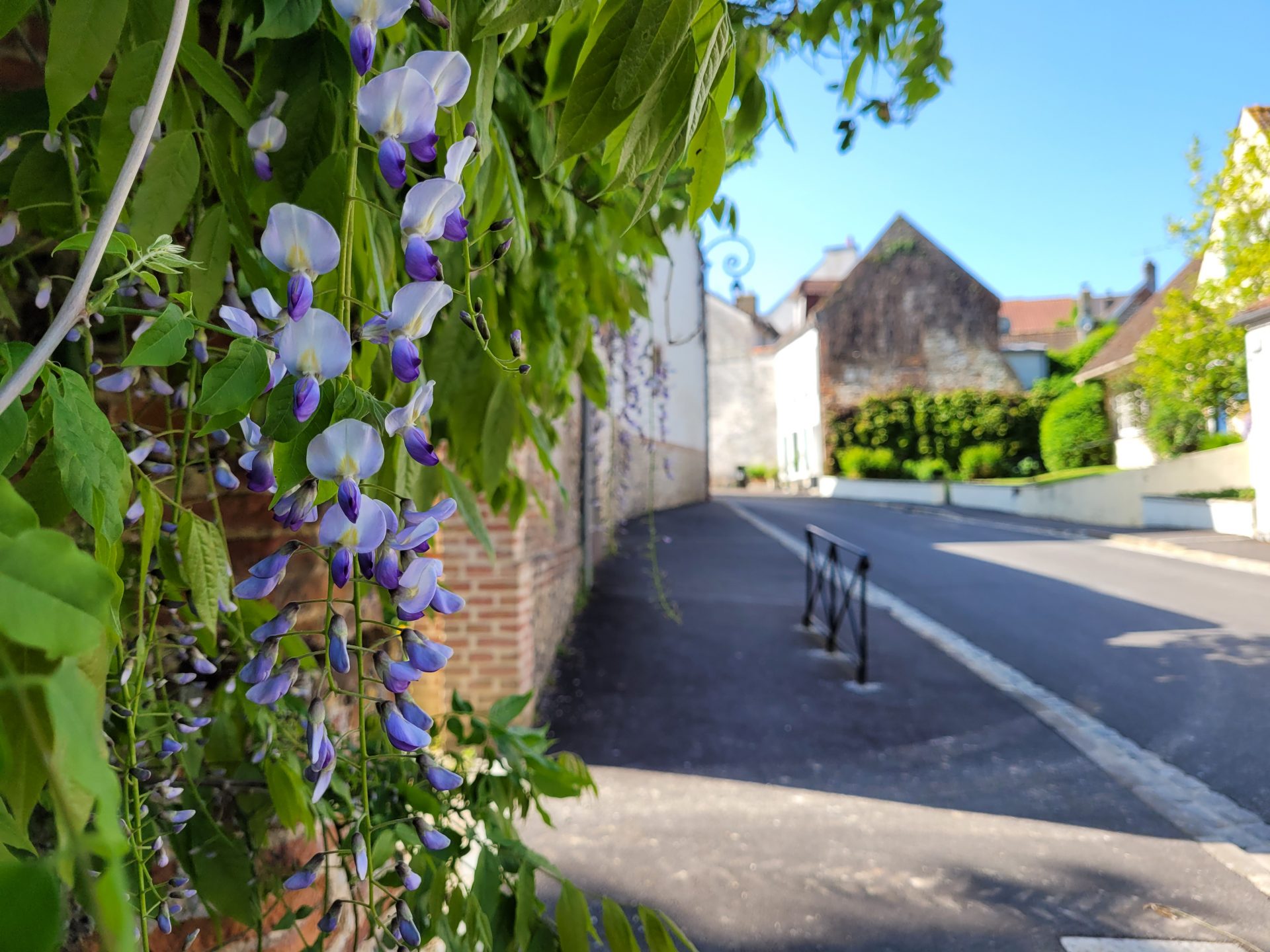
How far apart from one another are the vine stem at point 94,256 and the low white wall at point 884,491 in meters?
29.3

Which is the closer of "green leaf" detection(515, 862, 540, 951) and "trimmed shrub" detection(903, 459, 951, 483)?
"green leaf" detection(515, 862, 540, 951)

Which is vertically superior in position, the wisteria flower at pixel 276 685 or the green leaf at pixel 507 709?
the wisteria flower at pixel 276 685

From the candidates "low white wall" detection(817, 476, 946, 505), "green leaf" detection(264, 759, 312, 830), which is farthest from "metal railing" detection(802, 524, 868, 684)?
"low white wall" detection(817, 476, 946, 505)

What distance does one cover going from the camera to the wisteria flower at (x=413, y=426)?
0.62 metres

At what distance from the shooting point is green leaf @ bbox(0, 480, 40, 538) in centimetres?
40

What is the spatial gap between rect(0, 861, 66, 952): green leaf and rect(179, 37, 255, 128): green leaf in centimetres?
66

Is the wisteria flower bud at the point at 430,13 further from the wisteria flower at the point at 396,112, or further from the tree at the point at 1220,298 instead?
the tree at the point at 1220,298

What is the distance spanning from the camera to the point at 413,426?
0.67 meters

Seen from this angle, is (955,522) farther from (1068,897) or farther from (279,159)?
(279,159)

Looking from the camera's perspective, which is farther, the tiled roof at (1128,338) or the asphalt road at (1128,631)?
the tiled roof at (1128,338)

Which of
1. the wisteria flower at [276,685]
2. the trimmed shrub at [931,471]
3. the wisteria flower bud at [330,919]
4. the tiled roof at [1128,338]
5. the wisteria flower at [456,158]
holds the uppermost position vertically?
the tiled roof at [1128,338]

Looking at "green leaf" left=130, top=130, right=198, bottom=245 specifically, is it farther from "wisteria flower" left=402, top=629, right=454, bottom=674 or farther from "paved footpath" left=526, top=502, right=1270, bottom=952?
"paved footpath" left=526, top=502, right=1270, bottom=952

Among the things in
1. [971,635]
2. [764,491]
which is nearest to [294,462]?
[971,635]

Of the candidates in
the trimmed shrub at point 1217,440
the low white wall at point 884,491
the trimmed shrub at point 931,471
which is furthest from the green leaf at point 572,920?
the trimmed shrub at point 931,471
